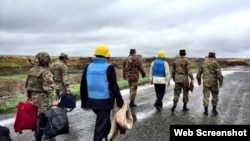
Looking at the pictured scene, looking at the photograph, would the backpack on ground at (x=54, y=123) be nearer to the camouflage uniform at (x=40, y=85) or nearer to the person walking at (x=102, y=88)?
the camouflage uniform at (x=40, y=85)

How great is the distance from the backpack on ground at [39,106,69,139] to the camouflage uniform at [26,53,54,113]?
484 mm

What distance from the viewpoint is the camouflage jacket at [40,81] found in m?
8.69

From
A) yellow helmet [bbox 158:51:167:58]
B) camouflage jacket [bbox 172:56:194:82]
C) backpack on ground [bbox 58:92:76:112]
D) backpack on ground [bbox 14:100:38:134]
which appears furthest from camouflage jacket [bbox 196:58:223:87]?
backpack on ground [bbox 14:100:38:134]

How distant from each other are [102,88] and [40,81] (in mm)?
Result: 1798

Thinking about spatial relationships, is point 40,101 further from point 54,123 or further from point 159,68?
point 159,68

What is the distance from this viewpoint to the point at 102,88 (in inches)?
303

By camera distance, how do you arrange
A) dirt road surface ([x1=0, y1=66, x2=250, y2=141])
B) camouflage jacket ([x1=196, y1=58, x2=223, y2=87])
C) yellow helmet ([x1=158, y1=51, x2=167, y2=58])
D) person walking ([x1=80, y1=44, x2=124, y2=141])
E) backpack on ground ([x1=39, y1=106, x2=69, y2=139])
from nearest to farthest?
1. person walking ([x1=80, y1=44, x2=124, y2=141])
2. backpack on ground ([x1=39, y1=106, x2=69, y2=139])
3. dirt road surface ([x1=0, y1=66, x2=250, y2=141])
4. camouflage jacket ([x1=196, y1=58, x2=223, y2=87])
5. yellow helmet ([x1=158, y1=51, x2=167, y2=58])

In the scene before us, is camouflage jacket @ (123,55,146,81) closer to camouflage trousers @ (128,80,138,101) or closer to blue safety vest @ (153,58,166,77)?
camouflage trousers @ (128,80,138,101)

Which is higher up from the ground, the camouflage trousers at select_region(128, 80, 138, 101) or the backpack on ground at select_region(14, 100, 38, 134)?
the backpack on ground at select_region(14, 100, 38, 134)

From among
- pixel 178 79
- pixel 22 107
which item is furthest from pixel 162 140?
pixel 178 79

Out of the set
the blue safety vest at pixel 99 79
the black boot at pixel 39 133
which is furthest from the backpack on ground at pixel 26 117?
the blue safety vest at pixel 99 79

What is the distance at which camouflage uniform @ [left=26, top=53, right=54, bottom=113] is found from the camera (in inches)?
342

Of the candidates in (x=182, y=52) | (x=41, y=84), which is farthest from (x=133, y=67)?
(x=41, y=84)

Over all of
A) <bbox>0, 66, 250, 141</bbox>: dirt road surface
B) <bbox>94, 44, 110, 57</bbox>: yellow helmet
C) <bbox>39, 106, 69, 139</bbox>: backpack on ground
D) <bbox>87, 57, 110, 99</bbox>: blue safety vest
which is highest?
<bbox>94, 44, 110, 57</bbox>: yellow helmet
